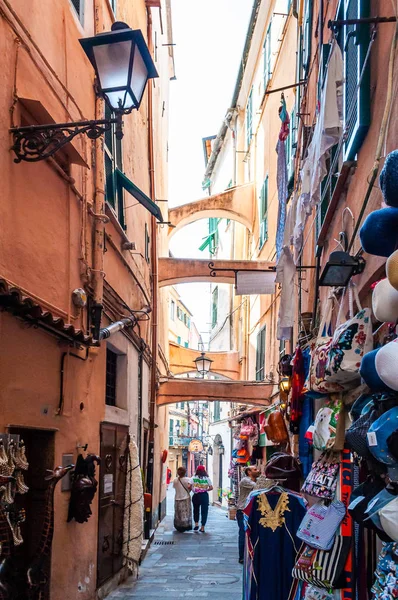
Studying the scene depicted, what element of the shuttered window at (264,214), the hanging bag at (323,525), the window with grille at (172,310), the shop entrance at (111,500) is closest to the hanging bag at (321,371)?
the hanging bag at (323,525)

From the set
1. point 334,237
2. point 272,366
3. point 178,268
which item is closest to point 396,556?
point 334,237

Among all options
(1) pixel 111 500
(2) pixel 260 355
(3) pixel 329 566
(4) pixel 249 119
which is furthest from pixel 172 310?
(3) pixel 329 566

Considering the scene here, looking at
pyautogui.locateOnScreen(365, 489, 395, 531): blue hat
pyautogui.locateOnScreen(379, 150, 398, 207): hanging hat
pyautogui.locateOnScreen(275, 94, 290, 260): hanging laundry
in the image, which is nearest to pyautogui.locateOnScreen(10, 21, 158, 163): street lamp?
pyautogui.locateOnScreen(379, 150, 398, 207): hanging hat

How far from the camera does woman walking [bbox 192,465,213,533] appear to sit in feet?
53.6

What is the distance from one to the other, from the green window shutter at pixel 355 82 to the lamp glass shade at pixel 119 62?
5.57ft

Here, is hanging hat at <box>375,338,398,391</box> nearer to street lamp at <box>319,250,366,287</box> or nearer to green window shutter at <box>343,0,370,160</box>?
street lamp at <box>319,250,366,287</box>

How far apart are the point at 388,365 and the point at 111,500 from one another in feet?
22.9

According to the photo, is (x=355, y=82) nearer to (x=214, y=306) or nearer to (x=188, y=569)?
(x=188, y=569)

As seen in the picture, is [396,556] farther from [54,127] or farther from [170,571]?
[170,571]

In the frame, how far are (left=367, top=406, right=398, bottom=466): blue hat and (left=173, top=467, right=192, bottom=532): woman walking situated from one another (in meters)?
13.9

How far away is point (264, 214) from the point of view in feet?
55.2

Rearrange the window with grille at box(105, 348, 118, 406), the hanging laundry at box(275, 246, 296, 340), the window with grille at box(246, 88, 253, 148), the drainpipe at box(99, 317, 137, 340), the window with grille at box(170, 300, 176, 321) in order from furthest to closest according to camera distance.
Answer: the window with grille at box(170, 300, 176, 321)
the window with grille at box(246, 88, 253, 148)
the window with grille at box(105, 348, 118, 406)
the hanging laundry at box(275, 246, 296, 340)
the drainpipe at box(99, 317, 137, 340)

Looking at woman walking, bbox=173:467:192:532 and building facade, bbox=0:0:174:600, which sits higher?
building facade, bbox=0:0:174:600

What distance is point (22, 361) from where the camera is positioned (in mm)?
5523
